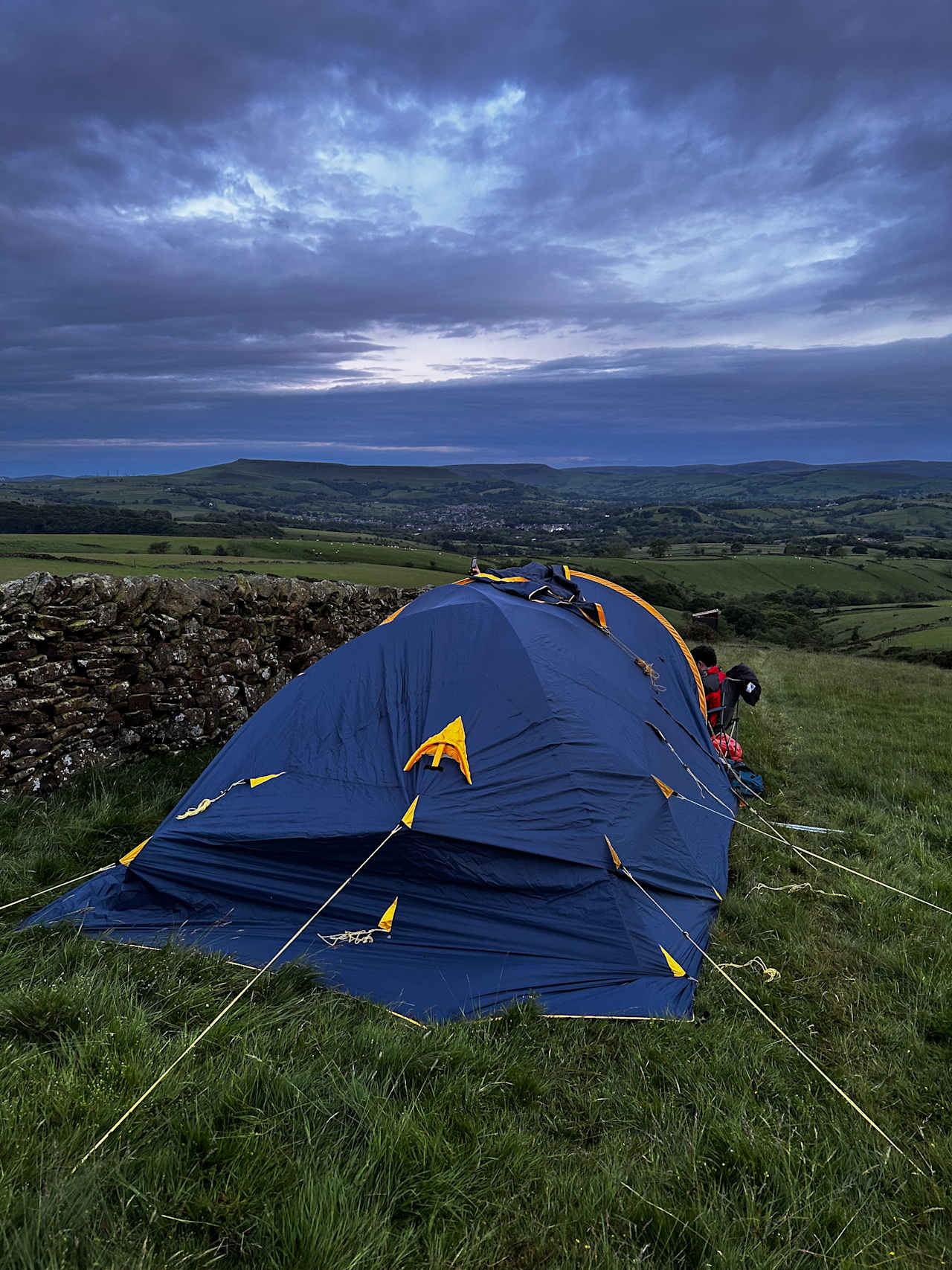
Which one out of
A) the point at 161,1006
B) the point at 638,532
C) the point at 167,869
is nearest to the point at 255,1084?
the point at 161,1006

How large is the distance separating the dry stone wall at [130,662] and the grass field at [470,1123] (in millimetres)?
2134

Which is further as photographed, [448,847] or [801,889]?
[801,889]

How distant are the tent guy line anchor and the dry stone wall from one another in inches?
142

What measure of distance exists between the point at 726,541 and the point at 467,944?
4511 inches

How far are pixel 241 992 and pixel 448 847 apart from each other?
1368 millimetres

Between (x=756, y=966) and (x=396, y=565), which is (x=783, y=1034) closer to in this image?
(x=756, y=966)

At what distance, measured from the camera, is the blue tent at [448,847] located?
388 centimetres

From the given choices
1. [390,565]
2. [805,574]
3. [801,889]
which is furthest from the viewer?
[805,574]

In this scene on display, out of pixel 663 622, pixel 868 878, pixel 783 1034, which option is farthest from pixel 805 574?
pixel 783 1034

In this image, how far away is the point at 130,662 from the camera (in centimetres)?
689

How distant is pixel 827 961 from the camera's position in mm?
4223

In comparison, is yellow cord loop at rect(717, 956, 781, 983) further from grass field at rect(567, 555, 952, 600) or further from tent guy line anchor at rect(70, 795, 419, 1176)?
grass field at rect(567, 555, 952, 600)

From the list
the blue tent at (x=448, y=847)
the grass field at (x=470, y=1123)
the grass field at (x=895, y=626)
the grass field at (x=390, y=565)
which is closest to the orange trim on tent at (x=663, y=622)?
the blue tent at (x=448, y=847)

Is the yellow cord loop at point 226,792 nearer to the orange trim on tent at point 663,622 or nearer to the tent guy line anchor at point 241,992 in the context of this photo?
the tent guy line anchor at point 241,992
